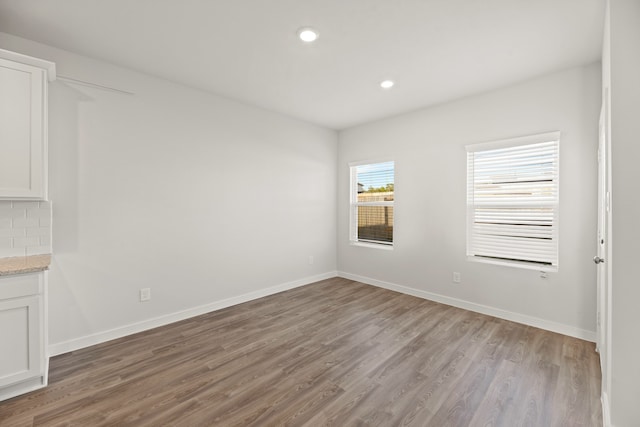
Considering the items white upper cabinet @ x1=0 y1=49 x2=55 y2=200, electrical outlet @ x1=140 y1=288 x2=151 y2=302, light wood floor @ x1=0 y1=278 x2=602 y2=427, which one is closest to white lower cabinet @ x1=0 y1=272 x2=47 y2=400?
light wood floor @ x1=0 y1=278 x2=602 y2=427

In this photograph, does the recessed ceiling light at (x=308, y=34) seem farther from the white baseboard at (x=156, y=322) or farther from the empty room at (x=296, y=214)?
the white baseboard at (x=156, y=322)

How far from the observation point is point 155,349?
2.62 metres

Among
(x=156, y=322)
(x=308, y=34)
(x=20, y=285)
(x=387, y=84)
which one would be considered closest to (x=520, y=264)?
(x=387, y=84)

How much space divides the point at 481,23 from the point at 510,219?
214 cm

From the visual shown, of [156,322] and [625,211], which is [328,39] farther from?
[156,322]

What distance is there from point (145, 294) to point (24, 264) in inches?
45.4

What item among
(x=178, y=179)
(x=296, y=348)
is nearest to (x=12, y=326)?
(x=178, y=179)

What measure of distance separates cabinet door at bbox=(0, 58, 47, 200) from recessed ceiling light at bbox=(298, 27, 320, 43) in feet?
6.65

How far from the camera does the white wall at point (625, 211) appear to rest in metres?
1.51

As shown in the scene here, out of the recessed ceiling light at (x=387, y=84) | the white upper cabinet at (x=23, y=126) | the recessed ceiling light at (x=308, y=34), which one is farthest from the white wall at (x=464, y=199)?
the white upper cabinet at (x=23, y=126)

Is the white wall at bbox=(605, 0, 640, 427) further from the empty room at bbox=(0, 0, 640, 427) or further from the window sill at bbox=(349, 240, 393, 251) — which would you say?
the window sill at bbox=(349, 240, 393, 251)

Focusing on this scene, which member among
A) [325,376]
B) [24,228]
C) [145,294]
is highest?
[24,228]

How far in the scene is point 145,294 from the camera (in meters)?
3.03

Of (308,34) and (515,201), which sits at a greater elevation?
(308,34)
